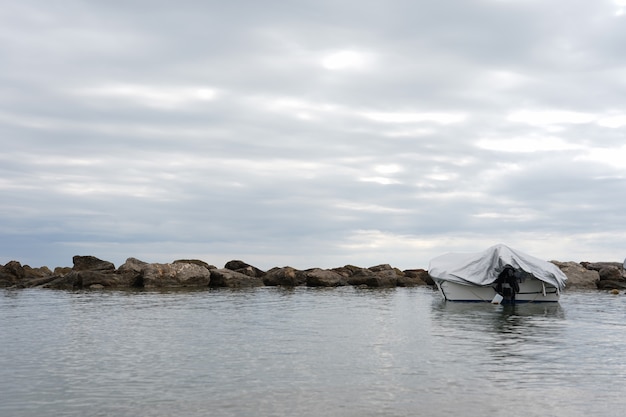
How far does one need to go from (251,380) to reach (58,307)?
25407 mm

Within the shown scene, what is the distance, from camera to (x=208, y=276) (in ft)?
199

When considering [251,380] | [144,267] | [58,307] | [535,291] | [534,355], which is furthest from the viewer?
[144,267]

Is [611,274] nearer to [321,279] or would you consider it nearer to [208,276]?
[321,279]

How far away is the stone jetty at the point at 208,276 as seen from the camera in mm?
56875

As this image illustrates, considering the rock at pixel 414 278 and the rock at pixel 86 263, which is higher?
the rock at pixel 86 263

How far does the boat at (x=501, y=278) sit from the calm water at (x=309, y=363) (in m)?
4.89

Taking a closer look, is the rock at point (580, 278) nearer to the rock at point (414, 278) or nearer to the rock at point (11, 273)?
the rock at point (414, 278)

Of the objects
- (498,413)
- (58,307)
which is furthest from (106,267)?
(498,413)

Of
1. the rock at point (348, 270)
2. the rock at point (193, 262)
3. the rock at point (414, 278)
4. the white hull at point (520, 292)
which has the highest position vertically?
the rock at point (193, 262)

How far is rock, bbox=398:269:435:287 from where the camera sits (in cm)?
6838

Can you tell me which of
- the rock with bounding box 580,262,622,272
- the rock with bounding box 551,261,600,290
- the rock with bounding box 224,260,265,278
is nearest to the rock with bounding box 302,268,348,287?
A: the rock with bounding box 224,260,265,278

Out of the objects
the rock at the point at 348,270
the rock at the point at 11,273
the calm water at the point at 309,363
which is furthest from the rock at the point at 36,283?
the rock at the point at 348,270

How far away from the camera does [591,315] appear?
33.3m

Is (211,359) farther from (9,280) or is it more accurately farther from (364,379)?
(9,280)
